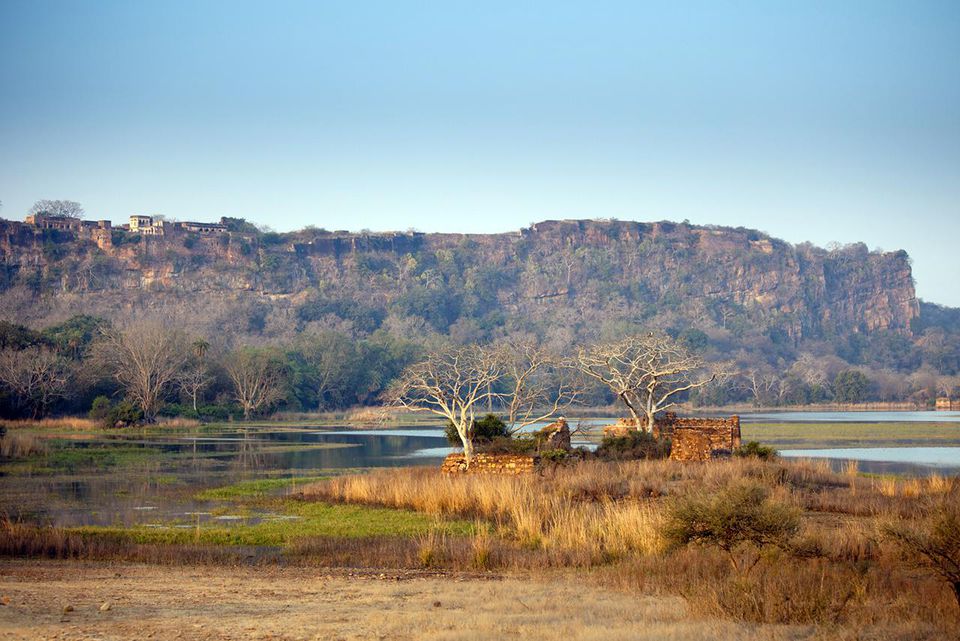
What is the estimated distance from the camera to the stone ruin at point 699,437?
3472cm

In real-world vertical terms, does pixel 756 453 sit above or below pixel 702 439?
below

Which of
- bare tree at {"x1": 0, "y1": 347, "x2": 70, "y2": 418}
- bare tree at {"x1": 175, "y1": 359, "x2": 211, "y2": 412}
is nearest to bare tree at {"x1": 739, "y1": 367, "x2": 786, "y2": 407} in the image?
bare tree at {"x1": 175, "y1": 359, "x2": 211, "y2": 412}

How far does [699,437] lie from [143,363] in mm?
42851

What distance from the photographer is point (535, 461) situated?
93.3ft

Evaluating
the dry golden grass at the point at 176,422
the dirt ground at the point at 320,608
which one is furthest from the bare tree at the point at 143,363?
the dirt ground at the point at 320,608

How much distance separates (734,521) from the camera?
555 inches

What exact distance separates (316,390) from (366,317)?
63.8m

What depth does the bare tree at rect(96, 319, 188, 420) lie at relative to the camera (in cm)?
6712

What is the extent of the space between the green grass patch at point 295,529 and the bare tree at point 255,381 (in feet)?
179

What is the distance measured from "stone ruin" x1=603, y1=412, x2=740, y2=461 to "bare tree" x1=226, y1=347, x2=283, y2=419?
44.3 metres

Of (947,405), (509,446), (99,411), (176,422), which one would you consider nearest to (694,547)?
(509,446)

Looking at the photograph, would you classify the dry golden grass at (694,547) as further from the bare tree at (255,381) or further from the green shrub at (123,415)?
the bare tree at (255,381)

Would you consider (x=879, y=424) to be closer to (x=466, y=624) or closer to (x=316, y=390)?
(x=316, y=390)

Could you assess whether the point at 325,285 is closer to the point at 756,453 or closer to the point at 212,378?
the point at 212,378
